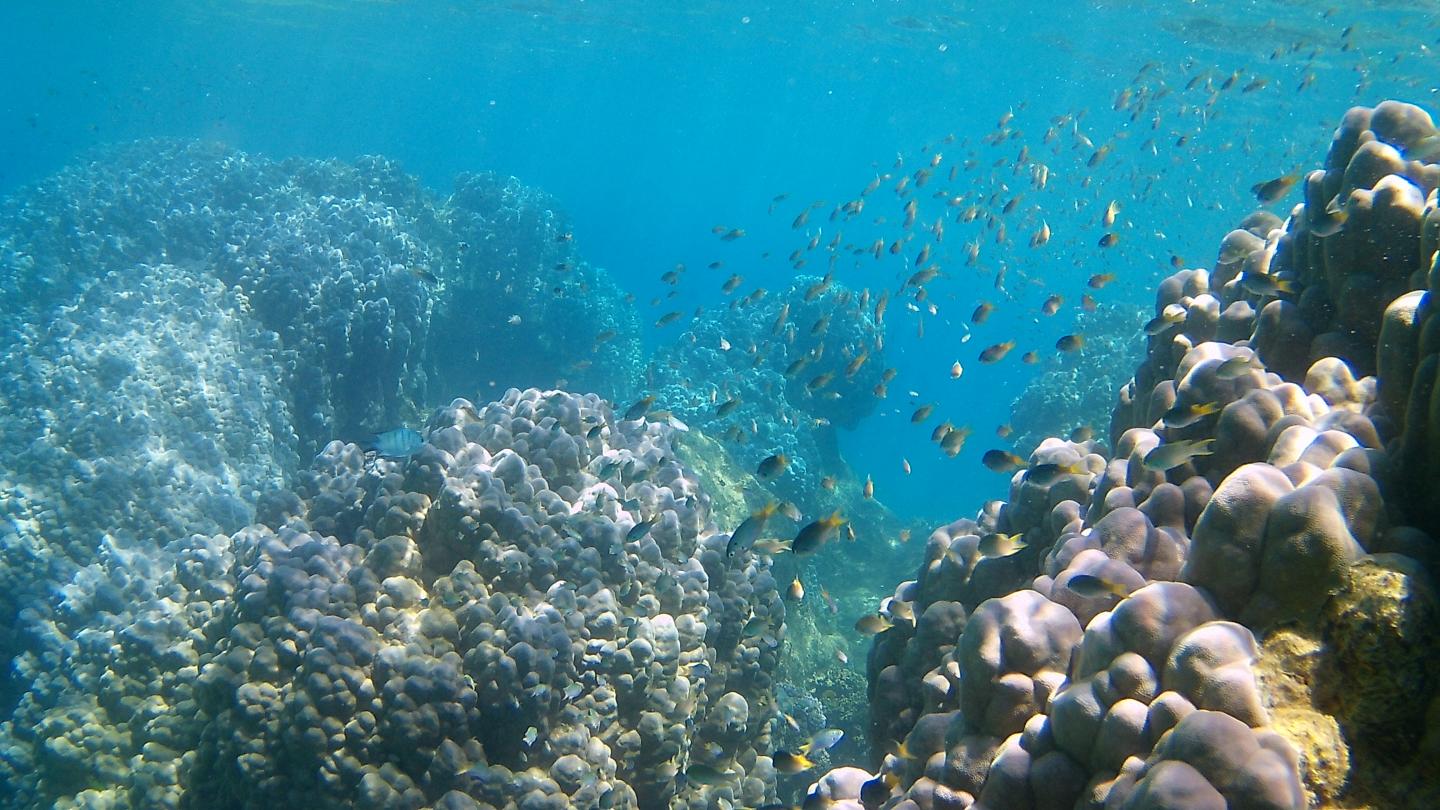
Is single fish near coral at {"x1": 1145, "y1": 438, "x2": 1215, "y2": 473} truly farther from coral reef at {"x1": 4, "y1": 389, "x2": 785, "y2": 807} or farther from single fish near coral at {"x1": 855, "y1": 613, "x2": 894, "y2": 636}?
coral reef at {"x1": 4, "y1": 389, "x2": 785, "y2": 807}

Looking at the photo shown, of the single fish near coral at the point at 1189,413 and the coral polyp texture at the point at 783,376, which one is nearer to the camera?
the single fish near coral at the point at 1189,413

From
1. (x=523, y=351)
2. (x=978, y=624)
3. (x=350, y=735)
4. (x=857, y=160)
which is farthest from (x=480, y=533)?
(x=857, y=160)

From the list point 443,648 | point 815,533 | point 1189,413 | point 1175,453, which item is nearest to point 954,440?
point 815,533

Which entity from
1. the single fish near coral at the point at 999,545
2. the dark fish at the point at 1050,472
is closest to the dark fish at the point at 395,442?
the single fish near coral at the point at 999,545

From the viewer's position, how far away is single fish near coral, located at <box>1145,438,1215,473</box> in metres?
3.35

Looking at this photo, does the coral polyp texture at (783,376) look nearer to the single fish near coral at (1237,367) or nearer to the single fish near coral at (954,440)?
the single fish near coral at (954,440)

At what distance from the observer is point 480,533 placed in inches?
253

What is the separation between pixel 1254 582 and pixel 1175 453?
1027mm

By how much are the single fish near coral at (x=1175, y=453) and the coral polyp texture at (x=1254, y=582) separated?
0.03 ft

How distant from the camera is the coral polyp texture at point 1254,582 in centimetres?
206

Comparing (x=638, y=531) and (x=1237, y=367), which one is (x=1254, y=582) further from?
(x=638, y=531)

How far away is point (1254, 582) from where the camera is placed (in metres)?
2.47

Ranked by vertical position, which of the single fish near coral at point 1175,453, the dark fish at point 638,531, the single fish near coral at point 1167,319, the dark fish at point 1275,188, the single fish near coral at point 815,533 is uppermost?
the dark fish at point 1275,188

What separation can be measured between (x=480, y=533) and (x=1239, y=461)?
5513 mm
